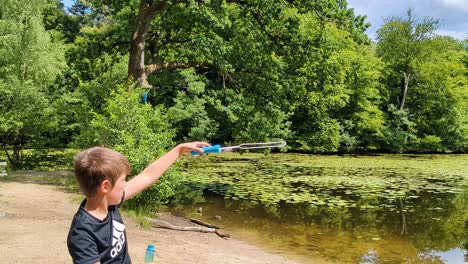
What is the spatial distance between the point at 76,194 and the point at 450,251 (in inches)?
355

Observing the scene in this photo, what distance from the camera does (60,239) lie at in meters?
7.10

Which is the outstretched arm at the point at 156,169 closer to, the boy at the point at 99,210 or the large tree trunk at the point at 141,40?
the boy at the point at 99,210

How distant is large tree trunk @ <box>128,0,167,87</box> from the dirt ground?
4.82m

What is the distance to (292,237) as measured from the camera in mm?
10180

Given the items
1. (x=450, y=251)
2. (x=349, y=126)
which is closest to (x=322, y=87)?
(x=349, y=126)

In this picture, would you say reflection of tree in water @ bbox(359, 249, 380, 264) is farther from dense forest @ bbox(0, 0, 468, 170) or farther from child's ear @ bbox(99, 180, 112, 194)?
child's ear @ bbox(99, 180, 112, 194)

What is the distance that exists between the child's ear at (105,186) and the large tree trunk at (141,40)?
12310 millimetres

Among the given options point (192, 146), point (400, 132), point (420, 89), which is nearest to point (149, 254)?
point (192, 146)

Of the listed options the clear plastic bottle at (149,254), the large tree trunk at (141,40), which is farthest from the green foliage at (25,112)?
the clear plastic bottle at (149,254)

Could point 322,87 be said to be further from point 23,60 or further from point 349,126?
point 23,60

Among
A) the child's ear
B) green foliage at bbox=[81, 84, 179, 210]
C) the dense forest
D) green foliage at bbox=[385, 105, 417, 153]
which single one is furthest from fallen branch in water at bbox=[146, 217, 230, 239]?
green foliage at bbox=[385, 105, 417, 153]

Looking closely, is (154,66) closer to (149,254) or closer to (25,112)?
(25,112)

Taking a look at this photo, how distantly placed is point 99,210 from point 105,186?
6.7 inches

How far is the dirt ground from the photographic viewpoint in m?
6.49
